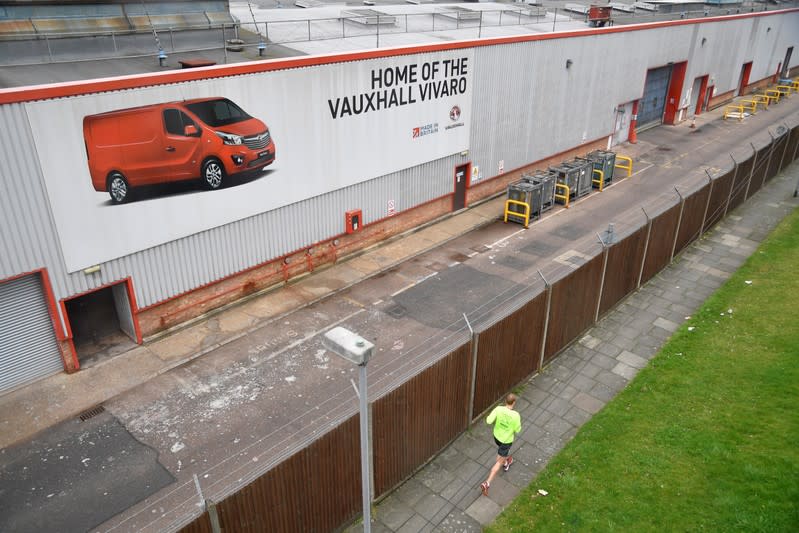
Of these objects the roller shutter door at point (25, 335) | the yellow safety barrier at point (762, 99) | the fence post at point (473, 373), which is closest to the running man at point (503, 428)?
the fence post at point (473, 373)

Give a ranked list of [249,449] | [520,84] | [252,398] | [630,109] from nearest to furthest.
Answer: [249,449] < [252,398] < [520,84] < [630,109]

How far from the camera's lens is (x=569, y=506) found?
33.9 ft

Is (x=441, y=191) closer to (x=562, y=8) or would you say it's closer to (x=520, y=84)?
(x=520, y=84)

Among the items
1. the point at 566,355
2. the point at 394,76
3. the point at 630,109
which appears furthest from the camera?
the point at 630,109

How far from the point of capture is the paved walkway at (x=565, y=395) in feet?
34.7

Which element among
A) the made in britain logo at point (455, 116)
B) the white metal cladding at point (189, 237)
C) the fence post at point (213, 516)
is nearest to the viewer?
the fence post at point (213, 516)

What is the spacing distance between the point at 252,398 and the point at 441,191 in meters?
12.9

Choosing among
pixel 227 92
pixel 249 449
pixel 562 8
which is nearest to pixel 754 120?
pixel 562 8

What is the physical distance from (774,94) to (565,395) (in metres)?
49.7

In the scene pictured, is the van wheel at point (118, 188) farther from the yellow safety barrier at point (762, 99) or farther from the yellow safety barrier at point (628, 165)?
the yellow safety barrier at point (762, 99)

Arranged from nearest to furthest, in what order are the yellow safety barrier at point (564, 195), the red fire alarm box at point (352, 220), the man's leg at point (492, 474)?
the man's leg at point (492, 474)
the red fire alarm box at point (352, 220)
the yellow safety barrier at point (564, 195)

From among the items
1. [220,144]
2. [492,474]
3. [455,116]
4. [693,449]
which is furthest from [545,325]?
[455,116]

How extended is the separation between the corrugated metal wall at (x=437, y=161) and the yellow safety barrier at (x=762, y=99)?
234 inches

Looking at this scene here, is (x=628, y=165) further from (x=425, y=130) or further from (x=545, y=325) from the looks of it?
(x=545, y=325)
